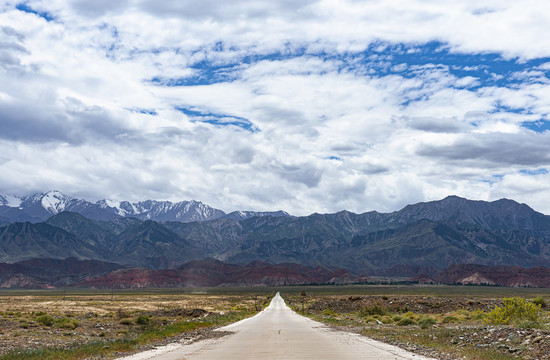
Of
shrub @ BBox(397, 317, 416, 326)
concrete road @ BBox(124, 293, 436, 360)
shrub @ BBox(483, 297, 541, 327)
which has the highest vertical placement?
shrub @ BBox(483, 297, 541, 327)

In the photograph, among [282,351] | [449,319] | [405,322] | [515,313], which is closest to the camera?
[282,351]

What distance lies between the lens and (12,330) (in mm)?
39344

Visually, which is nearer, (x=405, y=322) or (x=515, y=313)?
(x=515, y=313)

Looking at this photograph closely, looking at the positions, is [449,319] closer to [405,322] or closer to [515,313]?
[405,322]

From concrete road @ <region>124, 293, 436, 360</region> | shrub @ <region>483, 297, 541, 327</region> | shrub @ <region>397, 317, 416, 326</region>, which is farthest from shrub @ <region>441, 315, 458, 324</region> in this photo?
concrete road @ <region>124, 293, 436, 360</region>

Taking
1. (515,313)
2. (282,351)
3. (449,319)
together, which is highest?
(515,313)

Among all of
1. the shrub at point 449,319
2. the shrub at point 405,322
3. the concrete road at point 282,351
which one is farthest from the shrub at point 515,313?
the concrete road at point 282,351

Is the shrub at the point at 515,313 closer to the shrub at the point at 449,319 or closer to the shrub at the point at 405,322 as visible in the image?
the shrub at the point at 449,319

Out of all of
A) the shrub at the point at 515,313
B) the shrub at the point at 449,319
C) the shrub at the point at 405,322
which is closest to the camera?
the shrub at the point at 515,313

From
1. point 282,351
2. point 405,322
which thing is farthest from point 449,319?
point 282,351

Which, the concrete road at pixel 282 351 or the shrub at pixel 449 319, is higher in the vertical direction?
the concrete road at pixel 282 351

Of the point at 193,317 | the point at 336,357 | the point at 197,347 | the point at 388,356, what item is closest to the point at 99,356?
the point at 197,347

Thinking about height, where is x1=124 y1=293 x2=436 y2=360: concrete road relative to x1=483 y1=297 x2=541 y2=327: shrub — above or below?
below

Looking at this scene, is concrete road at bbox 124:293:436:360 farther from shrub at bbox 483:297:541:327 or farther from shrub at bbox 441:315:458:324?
shrub at bbox 441:315:458:324
